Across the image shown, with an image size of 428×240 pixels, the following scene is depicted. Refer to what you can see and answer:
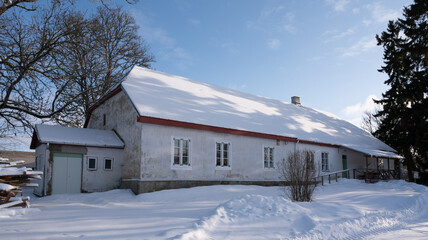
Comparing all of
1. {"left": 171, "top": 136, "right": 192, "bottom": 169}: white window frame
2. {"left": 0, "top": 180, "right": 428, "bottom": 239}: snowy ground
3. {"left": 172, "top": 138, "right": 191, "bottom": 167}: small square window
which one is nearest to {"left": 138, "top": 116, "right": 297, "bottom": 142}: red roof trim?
{"left": 171, "top": 136, "right": 192, "bottom": 169}: white window frame

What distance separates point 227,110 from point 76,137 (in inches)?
340

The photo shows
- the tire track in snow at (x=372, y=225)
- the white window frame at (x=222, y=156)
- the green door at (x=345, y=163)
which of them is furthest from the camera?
the green door at (x=345, y=163)

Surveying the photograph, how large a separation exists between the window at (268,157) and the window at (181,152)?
558 centimetres

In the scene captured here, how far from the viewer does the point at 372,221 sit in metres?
9.61

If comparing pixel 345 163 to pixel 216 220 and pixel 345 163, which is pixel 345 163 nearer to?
pixel 345 163

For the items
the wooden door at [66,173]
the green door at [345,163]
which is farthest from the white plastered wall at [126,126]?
the green door at [345,163]

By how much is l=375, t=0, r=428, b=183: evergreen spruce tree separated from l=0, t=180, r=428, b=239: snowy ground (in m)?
16.3

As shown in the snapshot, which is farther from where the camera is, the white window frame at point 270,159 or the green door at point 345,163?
the green door at point 345,163

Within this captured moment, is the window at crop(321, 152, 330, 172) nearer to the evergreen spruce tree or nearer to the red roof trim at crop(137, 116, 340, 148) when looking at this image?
the red roof trim at crop(137, 116, 340, 148)

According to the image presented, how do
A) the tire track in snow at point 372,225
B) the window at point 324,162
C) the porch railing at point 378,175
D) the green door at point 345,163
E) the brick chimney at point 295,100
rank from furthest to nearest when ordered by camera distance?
the brick chimney at point 295,100 < the green door at point 345,163 < the window at point 324,162 < the porch railing at point 378,175 < the tire track in snow at point 372,225

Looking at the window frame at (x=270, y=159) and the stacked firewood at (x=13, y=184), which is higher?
the window frame at (x=270, y=159)

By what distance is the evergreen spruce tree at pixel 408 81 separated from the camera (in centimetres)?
2672

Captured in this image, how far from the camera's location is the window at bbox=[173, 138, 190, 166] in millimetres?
16328

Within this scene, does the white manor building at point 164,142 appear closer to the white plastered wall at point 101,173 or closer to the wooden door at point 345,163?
the white plastered wall at point 101,173
